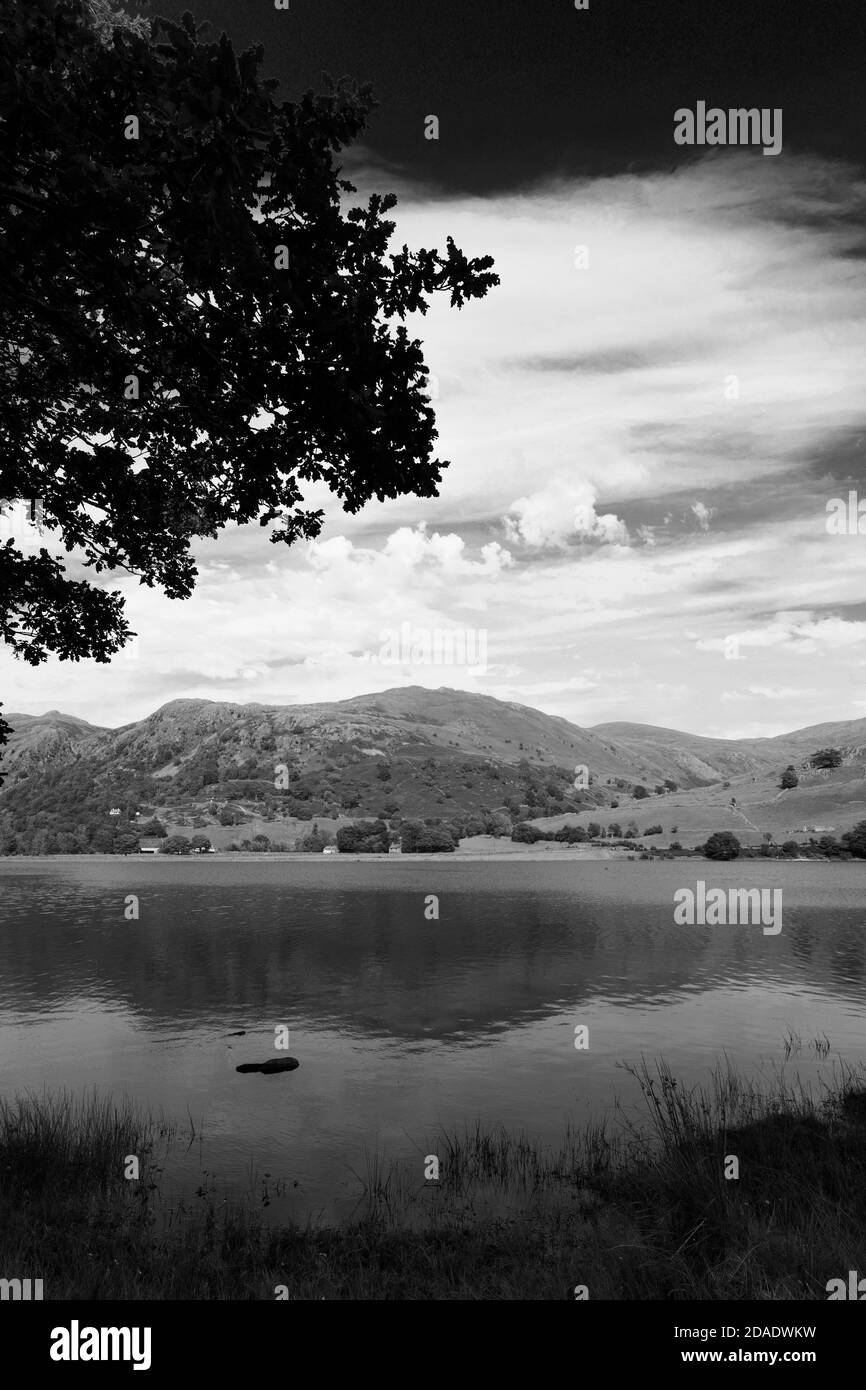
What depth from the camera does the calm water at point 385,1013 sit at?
22141 millimetres

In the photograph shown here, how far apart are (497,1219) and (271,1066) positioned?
585 inches

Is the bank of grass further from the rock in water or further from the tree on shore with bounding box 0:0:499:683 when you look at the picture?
the tree on shore with bounding box 0:0:499:683

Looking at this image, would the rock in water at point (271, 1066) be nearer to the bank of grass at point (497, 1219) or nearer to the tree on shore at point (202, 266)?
the bank of grass at point (497, 1219)

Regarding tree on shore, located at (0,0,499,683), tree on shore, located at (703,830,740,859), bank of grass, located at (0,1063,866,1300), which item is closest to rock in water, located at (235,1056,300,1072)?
bank of grass, located at (0,1063,866,1300)

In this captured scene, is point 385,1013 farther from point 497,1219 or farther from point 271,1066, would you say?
point 497,1219

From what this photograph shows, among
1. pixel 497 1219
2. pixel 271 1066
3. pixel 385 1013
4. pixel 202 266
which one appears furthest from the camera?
pixel 385 1013

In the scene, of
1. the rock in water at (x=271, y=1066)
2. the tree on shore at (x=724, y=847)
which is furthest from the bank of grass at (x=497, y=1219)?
the tree on shore at (x=724, y=847)

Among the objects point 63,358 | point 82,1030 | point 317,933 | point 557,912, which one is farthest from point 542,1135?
point 557,912

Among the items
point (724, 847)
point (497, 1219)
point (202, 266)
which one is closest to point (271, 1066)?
point (497, 1219)

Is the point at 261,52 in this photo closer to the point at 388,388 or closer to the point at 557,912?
the point at 388,388

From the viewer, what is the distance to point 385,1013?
127 ft

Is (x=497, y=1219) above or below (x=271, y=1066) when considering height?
above

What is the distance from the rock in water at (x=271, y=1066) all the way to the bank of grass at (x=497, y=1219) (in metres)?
6.05
